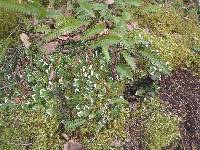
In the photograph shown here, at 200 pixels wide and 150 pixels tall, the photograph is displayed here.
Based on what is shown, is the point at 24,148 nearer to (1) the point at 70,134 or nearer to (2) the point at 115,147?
(1) the point at 70,134

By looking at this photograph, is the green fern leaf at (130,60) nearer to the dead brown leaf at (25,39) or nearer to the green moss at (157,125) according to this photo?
the green moss at (157,125)

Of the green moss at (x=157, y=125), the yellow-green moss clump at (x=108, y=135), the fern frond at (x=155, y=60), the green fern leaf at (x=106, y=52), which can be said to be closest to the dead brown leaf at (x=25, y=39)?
the green fern leaf at (x=106, y=52)

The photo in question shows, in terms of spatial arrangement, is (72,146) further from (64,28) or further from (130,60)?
(64,28)

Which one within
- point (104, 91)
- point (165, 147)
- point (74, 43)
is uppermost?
point (74, 43)

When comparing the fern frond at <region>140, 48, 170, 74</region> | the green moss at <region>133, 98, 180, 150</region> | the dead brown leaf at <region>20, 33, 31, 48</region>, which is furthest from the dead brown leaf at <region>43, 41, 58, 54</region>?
the green moss at <region>133, 98, 180, 150</region>

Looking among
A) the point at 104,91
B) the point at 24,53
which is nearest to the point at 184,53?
the point at 104,91

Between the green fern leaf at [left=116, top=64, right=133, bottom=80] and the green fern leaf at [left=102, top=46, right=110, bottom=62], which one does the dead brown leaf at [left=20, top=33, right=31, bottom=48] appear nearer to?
the green fern leaf at [left=102, top=46, right=110, bottom=62]
